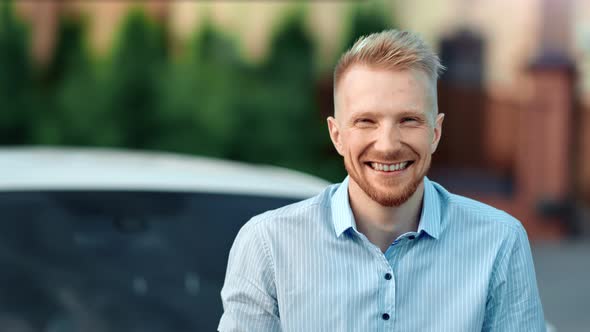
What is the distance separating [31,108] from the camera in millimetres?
10422

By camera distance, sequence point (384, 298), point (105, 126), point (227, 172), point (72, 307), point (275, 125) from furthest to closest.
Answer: point (275, 125) < point (105, 126) < point (227, 172) < point (72, 307) < point (384, 298)

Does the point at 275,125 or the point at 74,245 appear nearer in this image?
the point at 74,245

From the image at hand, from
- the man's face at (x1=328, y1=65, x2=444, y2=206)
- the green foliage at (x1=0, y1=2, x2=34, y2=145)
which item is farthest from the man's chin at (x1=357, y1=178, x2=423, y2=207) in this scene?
the green foliage at (x1=0, y1=2, x2=34, y2=145)

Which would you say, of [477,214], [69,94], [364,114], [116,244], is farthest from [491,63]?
[364,114]

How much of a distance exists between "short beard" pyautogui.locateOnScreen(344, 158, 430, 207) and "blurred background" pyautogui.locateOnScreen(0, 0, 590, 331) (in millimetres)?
7406

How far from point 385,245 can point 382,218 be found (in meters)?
0.05

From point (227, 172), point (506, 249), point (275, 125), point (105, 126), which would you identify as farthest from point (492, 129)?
point (506, 249)

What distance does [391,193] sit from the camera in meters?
1.70

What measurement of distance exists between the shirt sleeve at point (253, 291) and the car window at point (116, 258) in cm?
80

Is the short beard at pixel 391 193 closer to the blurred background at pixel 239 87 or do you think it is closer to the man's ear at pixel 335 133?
the man's ear at pixel 335 133

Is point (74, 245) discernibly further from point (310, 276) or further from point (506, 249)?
point (506, 249)

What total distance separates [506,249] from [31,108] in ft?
30.1

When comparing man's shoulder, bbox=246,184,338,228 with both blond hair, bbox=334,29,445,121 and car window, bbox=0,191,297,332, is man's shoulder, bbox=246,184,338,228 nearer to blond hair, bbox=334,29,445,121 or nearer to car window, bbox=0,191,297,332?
blond hair, bbox=334,29,445,121

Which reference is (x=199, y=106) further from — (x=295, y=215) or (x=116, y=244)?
(x=295, y=215)
